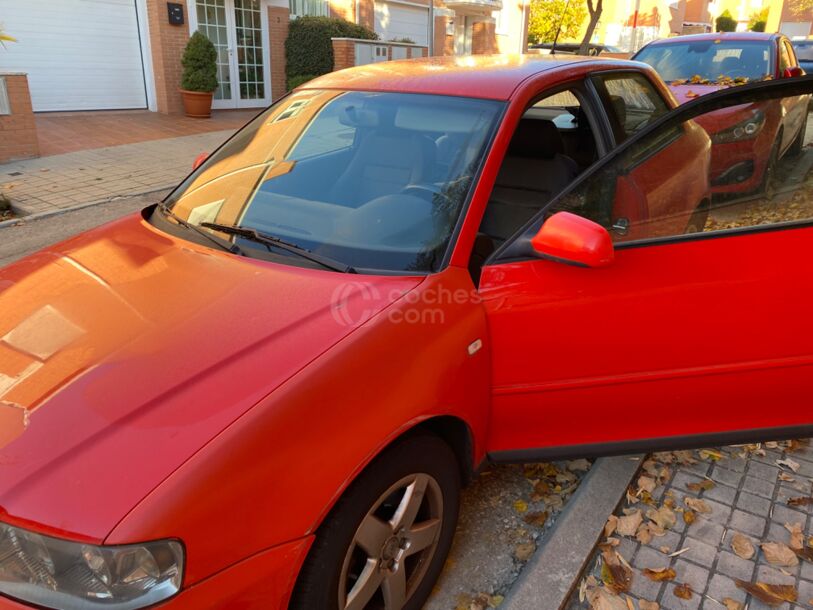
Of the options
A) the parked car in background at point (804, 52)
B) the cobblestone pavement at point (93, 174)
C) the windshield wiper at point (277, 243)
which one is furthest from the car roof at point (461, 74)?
the parked car in background at point (804, 52)

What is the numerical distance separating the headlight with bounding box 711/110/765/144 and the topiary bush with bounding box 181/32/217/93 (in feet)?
37.5

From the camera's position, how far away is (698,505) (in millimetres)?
2648

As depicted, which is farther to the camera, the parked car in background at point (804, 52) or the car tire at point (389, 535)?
the parked car in background at point (804, 52)

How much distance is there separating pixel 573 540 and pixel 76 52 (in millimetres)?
12458

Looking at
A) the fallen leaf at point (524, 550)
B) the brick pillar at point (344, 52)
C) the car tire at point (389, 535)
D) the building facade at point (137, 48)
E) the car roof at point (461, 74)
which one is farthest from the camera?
the brick pillar at point (344, 52)

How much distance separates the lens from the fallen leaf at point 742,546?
239 centimetres

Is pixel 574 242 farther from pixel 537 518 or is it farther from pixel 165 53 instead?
pixel 165 53

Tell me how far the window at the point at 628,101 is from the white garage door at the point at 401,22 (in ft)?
52.3

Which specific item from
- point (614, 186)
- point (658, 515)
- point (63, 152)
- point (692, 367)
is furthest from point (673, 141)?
point (63, 152)

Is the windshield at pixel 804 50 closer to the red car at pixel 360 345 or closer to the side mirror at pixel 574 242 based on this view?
the red car at pixel 360 345

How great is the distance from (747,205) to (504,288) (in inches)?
37.5

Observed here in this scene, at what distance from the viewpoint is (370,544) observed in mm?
1781

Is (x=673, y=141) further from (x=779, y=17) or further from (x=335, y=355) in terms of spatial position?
(x=779, y=17)

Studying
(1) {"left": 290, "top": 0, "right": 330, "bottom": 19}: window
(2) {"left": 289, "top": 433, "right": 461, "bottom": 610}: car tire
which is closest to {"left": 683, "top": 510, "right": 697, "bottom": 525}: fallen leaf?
(2) {"left": 289, "top": 433, "right": 461, "bottom": 610}: car tire
